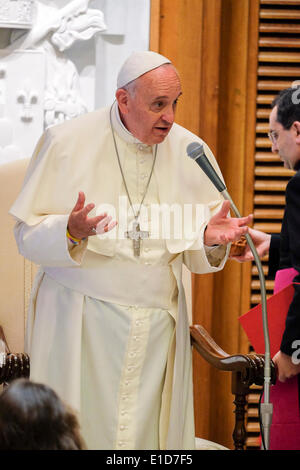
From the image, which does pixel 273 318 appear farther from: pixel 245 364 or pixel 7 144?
pixel 7 144

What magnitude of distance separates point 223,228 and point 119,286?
0.47 metres

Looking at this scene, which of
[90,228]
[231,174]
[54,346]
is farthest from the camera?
[231,174]

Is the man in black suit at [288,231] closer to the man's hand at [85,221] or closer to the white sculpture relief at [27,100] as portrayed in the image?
the man's hand at [85,221]

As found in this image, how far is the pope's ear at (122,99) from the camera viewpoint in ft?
8.83

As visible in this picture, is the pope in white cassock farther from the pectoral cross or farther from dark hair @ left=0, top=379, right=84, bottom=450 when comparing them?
dark hair @ left=0, top=379, right=84, bottom=450

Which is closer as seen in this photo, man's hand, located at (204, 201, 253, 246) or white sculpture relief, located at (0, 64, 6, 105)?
man's hand, located at (204, 201, 253, 246)

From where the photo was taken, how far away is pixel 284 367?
2828mm

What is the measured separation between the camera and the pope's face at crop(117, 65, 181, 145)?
8.54 feet

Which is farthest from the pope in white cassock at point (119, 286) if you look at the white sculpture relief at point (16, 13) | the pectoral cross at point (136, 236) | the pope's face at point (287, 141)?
the white sculpture relief at point (16, 13)

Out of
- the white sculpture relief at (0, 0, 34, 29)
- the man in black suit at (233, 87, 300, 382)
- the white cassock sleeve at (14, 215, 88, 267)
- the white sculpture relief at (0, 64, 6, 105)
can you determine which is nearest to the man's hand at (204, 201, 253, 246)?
the man in black suit at (233, 87, 300, 382)

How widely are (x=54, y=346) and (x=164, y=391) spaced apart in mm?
436

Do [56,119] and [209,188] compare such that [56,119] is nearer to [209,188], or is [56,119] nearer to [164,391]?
[209,188]

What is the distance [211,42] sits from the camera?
12.9 feet
